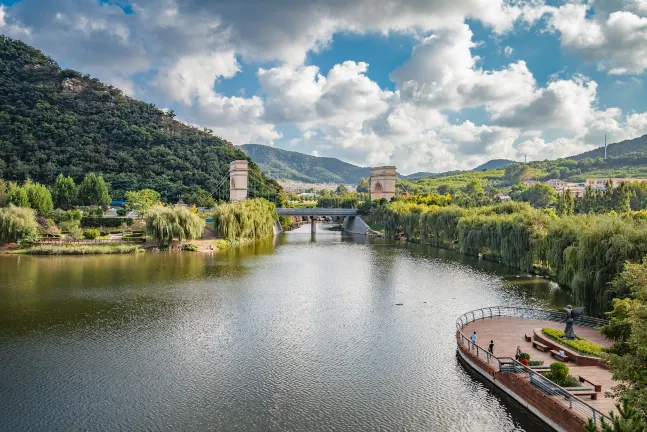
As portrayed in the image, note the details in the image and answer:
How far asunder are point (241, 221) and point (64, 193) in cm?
2600

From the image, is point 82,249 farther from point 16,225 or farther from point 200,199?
point 200,199

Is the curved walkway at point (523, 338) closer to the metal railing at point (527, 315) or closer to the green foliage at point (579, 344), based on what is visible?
the metal railing at point (527, 315)

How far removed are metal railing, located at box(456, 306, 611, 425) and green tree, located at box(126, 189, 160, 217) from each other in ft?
162

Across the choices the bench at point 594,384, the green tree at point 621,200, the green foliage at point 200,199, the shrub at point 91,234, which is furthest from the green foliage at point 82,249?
the green tree at point 621,200

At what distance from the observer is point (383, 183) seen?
98500 mm

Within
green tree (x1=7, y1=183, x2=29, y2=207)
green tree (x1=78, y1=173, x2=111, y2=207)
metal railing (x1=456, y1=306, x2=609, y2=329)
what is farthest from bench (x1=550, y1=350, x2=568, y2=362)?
green tree (x1=78, y1=173, x2=111, y2=207)

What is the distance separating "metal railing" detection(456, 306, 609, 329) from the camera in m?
20.8

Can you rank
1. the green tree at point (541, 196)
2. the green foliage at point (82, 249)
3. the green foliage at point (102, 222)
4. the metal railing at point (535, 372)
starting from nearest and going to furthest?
1. the metal railing at point (535, 372)
2. the green foliage at point (82, 249)
3. the green foliage at point (102, 222)
4. the green tree at point (541, 196)

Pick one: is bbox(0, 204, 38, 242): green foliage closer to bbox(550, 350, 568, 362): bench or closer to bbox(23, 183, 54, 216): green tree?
bbox(23, 183, 54, 216): green tree

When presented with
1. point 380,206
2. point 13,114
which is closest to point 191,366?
point 380,206

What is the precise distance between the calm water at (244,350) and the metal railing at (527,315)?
39.1 inches

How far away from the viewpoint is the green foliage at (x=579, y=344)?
653 inches

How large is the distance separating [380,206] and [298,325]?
61.4 meters

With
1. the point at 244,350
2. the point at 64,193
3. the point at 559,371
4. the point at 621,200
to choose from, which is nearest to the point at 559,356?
the point at 559,371
